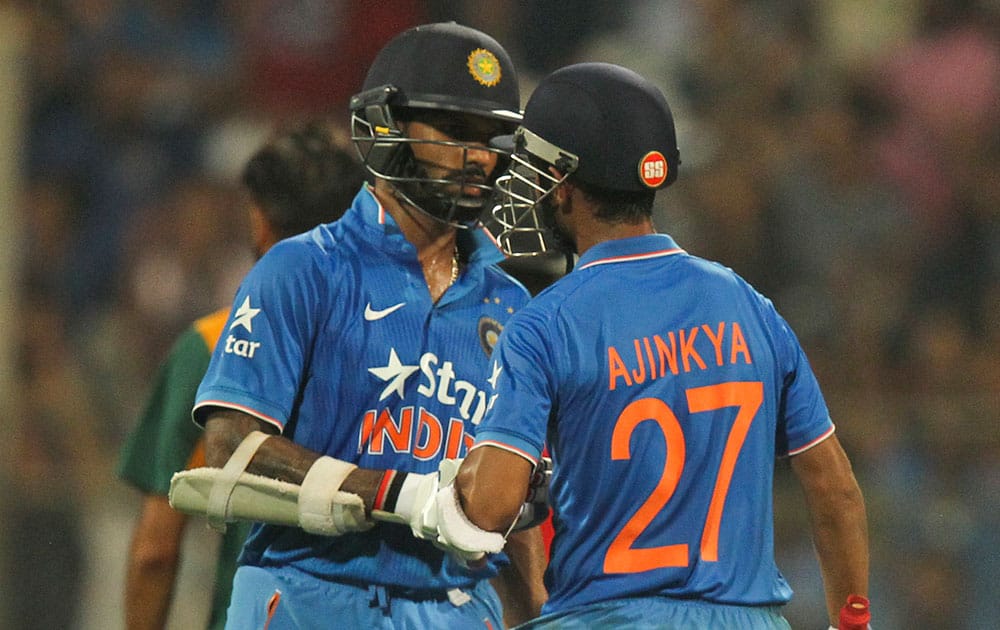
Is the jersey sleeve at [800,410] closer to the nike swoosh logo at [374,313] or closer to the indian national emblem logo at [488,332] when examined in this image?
the indian national emblem logo at [488,332]

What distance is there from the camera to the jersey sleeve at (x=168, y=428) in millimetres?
4169

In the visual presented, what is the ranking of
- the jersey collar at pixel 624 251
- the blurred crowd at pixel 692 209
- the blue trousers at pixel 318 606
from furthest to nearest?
the blurred crowd at pixel 692 209 < the blue trousers at pixel 318 606 < the jersey collar at pixel 624 251

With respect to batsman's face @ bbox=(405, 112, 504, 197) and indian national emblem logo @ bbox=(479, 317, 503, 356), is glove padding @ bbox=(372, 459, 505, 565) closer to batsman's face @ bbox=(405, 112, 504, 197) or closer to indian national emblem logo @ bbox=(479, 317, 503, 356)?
indian national emblem logo @ bbox=(479, 317, 503, 356)

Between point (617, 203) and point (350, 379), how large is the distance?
0.69 metres

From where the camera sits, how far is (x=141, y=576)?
4.16m

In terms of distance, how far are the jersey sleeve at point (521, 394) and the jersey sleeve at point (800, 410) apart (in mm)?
535

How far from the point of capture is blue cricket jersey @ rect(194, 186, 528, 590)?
10.3 feet

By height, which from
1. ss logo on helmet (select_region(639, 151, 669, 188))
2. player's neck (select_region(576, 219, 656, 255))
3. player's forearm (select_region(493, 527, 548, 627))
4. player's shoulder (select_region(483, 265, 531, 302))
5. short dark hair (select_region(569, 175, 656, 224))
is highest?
ss logo on helmet (select_region(639, 151, 669, 188))

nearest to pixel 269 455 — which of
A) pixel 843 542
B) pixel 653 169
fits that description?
pixel 653 169

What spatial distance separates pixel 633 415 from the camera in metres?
2.77

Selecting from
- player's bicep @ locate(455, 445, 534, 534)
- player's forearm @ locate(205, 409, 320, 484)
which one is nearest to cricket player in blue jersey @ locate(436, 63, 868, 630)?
player's bicep @ locate(455, 445, 534, 534)

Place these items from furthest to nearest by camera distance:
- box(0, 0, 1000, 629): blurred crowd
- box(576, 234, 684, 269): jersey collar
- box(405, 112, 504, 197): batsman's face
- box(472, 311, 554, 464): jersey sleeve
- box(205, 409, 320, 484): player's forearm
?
box(0, 0, 1000, 629): blurred crowd
box(405, 112, 504, 197): batsman's face
box(205, 409, 320, 484): player's forearm
box(576, 234, 684, 269): jersey collar
box(472, 311, 554, 464): jersey sleeve

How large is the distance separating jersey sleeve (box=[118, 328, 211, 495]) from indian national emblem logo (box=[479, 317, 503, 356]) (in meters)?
1.07

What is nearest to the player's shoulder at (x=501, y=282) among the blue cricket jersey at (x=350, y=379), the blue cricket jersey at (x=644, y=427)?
the blue cricket jersey at (x=350, y=379)
